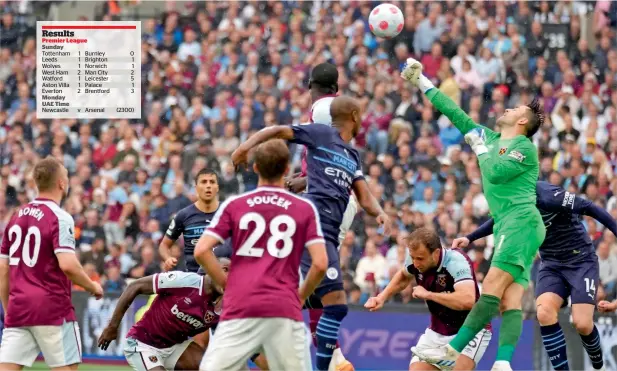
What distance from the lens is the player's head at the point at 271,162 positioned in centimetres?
788

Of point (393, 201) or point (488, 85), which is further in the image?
point (488, 85)

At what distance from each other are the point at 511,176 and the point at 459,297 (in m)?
1.16

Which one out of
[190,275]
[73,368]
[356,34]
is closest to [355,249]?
[356,34]

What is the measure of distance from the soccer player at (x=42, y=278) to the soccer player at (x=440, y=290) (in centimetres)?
257

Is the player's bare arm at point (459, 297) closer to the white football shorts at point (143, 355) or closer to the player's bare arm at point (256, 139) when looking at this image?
the player's bare arm at point (256, 139)

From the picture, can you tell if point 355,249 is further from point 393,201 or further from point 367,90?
point 367,90

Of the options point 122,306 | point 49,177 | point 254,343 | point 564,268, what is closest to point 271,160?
point 254,343

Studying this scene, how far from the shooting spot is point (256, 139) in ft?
29.9

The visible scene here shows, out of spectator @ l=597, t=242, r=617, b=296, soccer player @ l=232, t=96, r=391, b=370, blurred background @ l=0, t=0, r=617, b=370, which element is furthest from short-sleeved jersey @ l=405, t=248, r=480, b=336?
spectator @ l=597, t=242, r=617, b=296

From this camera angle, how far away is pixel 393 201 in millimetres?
18562

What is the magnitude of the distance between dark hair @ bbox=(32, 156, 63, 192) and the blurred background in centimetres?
799

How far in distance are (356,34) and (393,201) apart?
4323mm

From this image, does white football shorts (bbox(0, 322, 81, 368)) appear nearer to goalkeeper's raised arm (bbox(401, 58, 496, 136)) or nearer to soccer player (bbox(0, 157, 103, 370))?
soccer player (bbox(0, 157, 103, 370))
